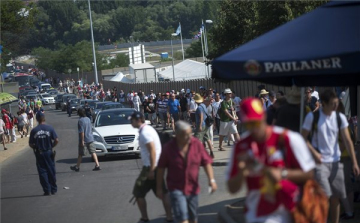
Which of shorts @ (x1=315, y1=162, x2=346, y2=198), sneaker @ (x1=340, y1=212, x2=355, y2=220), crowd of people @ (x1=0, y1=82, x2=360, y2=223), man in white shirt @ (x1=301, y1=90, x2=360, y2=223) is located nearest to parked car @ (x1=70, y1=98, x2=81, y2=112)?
crowd of people @ (x1=0, y1=82, x2=360, y2=223)

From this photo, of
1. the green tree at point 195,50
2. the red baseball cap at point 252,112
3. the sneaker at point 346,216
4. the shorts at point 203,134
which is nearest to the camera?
the red baseball cap at point 252,112

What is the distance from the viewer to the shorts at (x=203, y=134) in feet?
62.5

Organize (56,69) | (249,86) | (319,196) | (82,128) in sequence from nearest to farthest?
(319,196)
(82,128)
(249,86)
(56,69)

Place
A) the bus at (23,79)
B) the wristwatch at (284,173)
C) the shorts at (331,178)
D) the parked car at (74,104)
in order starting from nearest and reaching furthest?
the wristwatch at (284,173) → the shorts at (331,178) → the parked car at (74,104) → the bus at (23,79)

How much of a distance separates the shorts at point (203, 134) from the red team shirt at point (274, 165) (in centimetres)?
1323

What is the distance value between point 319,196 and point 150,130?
437 cm

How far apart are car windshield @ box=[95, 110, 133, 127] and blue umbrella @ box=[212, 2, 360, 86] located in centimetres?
1477

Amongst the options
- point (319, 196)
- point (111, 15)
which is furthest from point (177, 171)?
point (111, 15)

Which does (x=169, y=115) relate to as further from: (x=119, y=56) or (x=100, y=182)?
(x=119, y=56)

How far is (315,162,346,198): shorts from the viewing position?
8.27 m

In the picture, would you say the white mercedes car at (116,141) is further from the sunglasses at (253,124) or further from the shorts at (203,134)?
the sunglasses at (253,124)

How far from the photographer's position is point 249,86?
99.3 ft

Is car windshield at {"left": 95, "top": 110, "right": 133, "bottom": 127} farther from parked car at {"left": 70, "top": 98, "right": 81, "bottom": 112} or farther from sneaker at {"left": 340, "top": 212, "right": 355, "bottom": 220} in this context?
parked car at {"left": 70, "top": 98, "right": 81, "bottom": 112}

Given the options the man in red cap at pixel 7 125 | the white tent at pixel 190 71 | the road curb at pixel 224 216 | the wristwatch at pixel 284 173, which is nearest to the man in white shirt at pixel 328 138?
the road curb at pixel 224 216
